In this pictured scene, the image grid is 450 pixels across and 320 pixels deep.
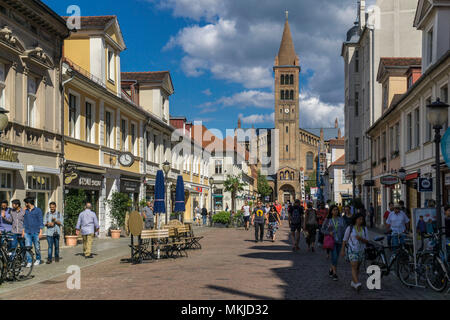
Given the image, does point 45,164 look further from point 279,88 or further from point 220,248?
point 279,88

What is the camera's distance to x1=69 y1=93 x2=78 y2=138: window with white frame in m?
22.0

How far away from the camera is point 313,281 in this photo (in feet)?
37.4

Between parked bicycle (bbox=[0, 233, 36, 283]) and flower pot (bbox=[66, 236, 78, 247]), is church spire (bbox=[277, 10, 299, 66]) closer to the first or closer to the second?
flower pot (bbox=[66, 236, 78, 247])

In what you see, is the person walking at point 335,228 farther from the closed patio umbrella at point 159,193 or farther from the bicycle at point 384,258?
the closed patio umbrella at point 159,193

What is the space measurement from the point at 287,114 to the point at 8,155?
107 metres

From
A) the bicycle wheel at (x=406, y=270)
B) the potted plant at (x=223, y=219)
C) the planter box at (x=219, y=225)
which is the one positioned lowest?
the planter box at (x=219, y=225)

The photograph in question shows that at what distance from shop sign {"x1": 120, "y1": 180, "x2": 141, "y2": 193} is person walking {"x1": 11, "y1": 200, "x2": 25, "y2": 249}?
1396cm

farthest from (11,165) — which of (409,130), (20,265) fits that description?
(409,130)

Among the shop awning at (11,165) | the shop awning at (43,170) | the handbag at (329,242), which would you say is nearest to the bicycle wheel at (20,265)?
the shop awning at (11,165)

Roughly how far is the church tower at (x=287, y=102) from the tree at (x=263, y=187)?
567 centimetres

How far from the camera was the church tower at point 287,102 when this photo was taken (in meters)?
120

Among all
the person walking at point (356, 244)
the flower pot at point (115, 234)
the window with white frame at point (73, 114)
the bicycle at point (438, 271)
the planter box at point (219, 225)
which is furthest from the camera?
the planter box at point (219, 225)

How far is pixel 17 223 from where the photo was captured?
1384cm
